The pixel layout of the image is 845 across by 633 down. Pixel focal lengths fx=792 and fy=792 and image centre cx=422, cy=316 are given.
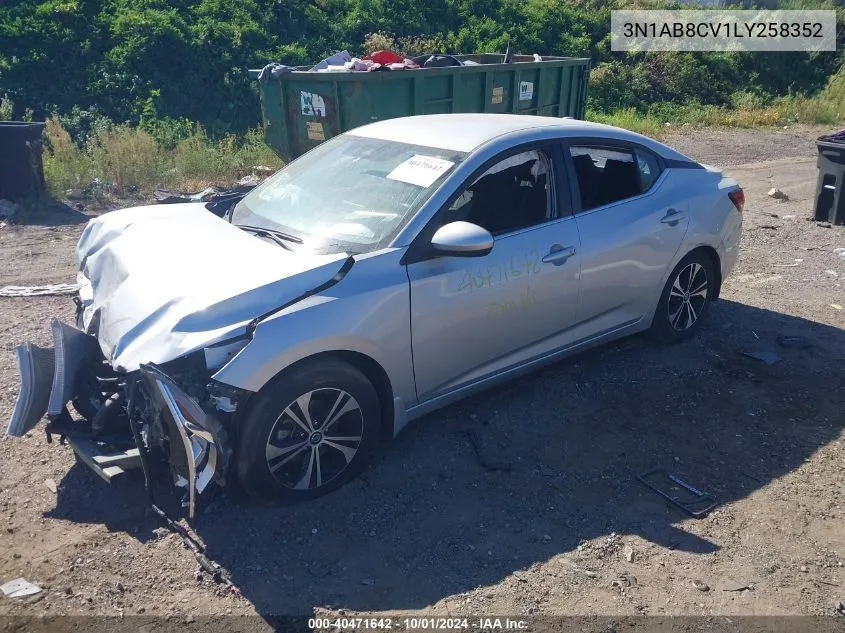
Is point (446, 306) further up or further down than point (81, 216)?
further up

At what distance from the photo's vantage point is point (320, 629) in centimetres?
328

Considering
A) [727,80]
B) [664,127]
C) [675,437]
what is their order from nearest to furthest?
[675,437]
[664,127]
[727,80]

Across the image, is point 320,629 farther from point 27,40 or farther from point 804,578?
point 27,40

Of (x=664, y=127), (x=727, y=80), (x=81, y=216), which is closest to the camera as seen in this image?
(x=81, y=216)

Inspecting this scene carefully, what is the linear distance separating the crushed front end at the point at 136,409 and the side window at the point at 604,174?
2.54 metres

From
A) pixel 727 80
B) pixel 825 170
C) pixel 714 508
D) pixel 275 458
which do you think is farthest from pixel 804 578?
pixel 727 80

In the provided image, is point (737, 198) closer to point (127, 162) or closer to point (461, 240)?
point (461, 240)

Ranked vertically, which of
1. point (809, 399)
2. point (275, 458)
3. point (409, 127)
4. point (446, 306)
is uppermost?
point (409, 127)

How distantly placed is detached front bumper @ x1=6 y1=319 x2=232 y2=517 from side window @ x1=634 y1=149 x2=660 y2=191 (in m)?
3.41

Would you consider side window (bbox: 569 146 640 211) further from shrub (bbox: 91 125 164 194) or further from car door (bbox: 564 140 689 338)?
shrub (bbox: 91 125 164 194)

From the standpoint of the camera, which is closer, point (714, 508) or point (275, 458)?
point (275, 458)

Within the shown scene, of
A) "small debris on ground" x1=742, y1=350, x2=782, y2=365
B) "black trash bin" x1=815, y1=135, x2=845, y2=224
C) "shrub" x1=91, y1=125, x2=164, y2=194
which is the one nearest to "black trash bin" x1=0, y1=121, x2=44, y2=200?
"shrub" x1=91, y1=125, x2=164, y2=194

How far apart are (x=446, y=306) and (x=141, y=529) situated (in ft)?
6.22

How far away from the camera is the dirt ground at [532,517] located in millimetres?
3486
